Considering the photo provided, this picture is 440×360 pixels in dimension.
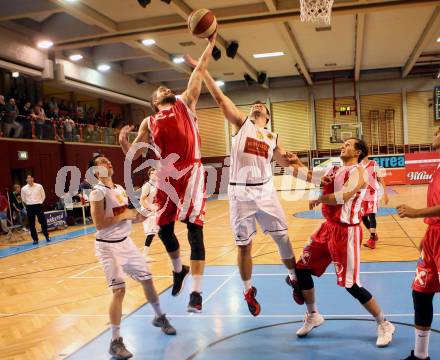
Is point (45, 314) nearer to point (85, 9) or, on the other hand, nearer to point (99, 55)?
point (85, 9)

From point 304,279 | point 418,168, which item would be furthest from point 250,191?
point 418,168

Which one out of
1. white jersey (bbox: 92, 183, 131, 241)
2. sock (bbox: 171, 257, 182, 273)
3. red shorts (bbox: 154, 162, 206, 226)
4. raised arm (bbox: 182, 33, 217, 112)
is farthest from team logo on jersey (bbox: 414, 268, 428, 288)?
white jersey (bbox: 92, 183, 131, 241)

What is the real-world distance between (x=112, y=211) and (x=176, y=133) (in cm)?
121

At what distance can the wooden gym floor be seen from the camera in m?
5.66

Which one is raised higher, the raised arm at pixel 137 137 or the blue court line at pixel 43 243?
the raised arm at pixel 137 137

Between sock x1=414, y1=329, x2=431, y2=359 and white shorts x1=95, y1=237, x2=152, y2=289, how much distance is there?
280 cm

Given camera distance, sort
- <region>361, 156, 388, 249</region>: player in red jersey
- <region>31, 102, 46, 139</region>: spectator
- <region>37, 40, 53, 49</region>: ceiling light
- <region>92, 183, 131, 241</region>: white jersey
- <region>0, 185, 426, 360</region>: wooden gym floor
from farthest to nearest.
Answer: <region>31, 102, 46, 139</region>: spectator
<region>37, 40, 53, 49</region>: ceiling light
<region>361, 156, 388, 249</region>: player in red jersey
<region>0, 185, 426, 360</region>: wooden gym floor
<region>92, 183, 131, 241</region>: white jersey

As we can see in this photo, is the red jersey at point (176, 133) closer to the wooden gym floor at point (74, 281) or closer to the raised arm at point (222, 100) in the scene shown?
the raised arm at point (222, 100)

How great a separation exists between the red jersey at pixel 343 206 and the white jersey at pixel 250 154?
0.65 m

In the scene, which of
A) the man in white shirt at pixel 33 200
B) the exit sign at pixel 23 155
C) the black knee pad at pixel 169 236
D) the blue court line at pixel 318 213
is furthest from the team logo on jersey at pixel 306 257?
the exit sign at pixel 23 155

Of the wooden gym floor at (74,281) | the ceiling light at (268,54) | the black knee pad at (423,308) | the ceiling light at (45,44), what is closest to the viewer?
the black knee pad at (423,308)

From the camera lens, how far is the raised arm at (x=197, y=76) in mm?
4410

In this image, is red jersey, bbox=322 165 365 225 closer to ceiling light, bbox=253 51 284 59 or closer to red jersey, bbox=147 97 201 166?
red jersey, bbox=147 97 201 166

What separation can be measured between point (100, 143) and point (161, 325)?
1659 centimetres
